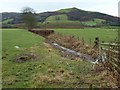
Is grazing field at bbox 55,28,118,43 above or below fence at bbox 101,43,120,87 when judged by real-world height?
below

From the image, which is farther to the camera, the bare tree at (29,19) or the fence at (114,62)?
the bare tree at (29,19)

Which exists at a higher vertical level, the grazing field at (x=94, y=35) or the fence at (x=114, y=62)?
the fence at (x=114, y=62)

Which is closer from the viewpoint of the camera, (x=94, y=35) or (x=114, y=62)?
(x=114, y=62)

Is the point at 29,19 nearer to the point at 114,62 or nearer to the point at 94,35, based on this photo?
the point at 94,35

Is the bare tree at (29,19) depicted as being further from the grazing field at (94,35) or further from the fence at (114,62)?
the fence at (114,62)

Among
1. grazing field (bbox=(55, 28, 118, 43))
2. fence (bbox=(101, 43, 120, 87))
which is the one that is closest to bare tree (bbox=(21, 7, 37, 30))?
grazing field (bbox=(55, 28, 118, 43))

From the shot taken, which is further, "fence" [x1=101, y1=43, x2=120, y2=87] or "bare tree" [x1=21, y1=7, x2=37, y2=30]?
"bare tree" [x1=21, y1=7, x2=37, y2=30]

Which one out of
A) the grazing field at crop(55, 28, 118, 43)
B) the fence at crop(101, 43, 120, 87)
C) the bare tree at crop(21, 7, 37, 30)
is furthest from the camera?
the bare tree at crop(21, 7, 37, 30)

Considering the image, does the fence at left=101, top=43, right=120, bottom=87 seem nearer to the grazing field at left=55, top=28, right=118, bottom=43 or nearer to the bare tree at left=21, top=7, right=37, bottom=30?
the grazing field at left=55, top=28, right=118, bottom=43

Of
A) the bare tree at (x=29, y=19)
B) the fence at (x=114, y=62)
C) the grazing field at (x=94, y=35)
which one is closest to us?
the fence at (x=114, y=62)

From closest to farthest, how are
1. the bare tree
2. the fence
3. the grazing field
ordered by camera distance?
the fence → the grazing field → the bare tree

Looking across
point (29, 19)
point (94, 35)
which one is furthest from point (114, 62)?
point (29, 19)

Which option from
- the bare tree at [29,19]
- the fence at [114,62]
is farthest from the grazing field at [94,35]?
the bare tree at [29,19]

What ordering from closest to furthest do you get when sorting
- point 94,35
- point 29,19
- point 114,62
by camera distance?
point 114,62, point 94,35, point 29,19
